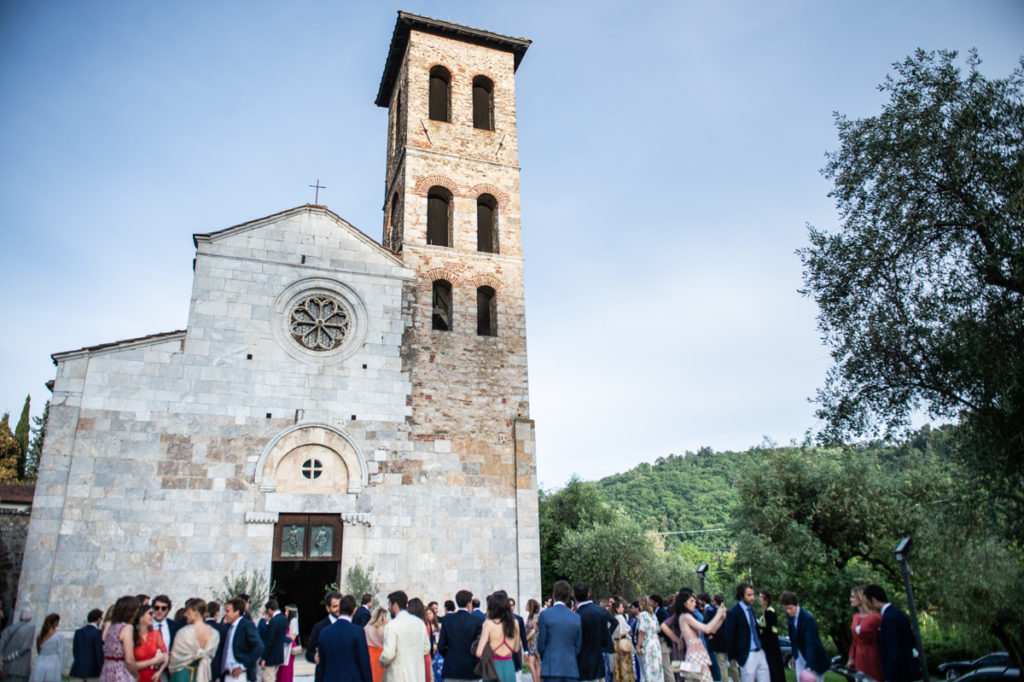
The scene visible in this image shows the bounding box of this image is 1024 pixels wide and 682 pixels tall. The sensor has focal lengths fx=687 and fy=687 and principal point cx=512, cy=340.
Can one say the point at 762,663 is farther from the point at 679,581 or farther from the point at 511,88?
the point at 679,581

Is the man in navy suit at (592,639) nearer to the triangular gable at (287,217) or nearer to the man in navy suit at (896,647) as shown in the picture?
the man in navy suit at (896,647)

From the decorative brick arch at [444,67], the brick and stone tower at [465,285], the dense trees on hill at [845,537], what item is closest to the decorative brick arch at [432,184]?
the brick and stone tower at [465,285]

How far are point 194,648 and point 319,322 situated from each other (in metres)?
9.72

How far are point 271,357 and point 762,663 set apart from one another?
39.4 ft

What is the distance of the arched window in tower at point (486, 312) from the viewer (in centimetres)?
1858

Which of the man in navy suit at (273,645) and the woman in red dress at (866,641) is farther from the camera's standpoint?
the man in navy suit at (273,645)

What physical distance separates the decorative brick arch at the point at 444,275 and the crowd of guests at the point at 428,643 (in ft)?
33.8

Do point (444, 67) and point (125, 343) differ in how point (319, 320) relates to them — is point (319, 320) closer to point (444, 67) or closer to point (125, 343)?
point (125, 343)

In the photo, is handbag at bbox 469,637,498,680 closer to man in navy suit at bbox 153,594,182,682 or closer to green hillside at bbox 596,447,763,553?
man in navy suit at bbox 153,594,182,682

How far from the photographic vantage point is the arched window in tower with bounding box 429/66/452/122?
21695 mm

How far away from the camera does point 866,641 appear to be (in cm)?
771

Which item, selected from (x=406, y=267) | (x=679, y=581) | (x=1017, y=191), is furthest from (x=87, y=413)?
(x=679, y=581)

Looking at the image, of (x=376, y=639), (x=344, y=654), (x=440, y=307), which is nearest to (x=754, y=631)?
(x=376, y=639)

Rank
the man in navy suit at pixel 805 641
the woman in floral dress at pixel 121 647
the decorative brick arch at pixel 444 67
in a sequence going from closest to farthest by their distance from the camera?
the woman in floral dress at pixel 121 647
the man in navy suit at pixel 805 641
the decorative brick arch at pixel 444 67
